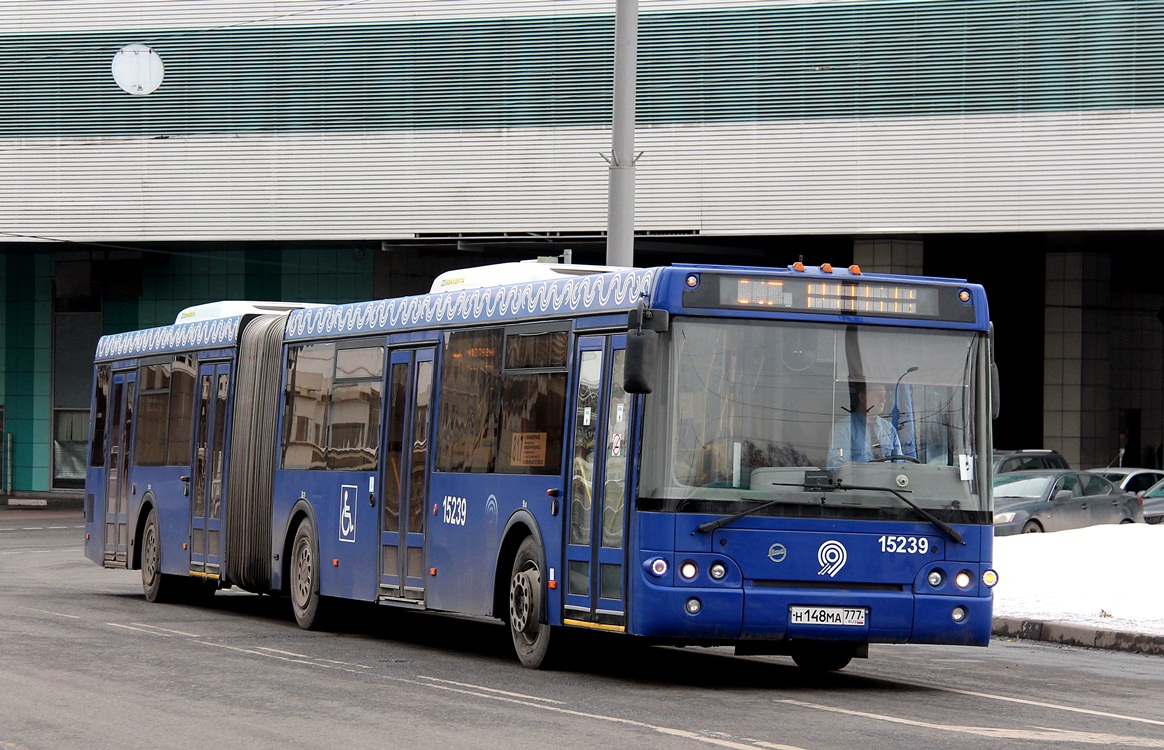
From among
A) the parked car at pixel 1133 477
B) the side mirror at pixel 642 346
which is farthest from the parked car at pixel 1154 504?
the side mirror at pixel 642 346

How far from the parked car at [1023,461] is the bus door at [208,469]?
16.8 meters

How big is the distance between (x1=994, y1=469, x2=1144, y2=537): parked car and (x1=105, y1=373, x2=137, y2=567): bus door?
45.2 feet

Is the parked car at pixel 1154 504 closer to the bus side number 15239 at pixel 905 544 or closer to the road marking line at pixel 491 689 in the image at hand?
the bus side number 15239 at pixel 905 544

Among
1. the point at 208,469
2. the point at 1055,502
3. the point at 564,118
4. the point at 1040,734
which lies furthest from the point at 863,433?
the point at 564,118

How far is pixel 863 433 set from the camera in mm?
11633

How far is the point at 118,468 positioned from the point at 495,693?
11.9 metres

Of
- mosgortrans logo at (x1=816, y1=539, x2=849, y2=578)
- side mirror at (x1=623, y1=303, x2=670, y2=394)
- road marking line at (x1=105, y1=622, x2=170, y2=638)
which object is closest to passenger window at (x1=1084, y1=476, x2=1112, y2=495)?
road marking line at (x1=105, y1=622, x2=170, y2=638)

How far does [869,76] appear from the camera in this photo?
1453 inches

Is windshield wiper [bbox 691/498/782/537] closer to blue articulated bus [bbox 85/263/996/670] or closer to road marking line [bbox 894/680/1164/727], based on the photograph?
blue articulated bus [bbox 85/263/996/670]

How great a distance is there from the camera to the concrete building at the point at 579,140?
3622 centimetres

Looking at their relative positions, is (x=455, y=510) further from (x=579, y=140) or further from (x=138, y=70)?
(x=138, y=70)

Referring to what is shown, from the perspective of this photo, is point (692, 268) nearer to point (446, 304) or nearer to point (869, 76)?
point (446, 304)

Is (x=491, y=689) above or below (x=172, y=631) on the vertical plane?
above

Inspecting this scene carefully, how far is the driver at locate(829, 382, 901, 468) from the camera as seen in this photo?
11.6m
